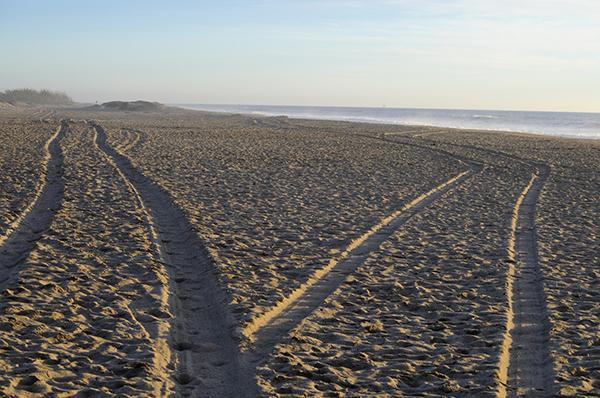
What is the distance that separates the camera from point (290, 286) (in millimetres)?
7836

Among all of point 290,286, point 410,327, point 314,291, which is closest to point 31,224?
point 290,286

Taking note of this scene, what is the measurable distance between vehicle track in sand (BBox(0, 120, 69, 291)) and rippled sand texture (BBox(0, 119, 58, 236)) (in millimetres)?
116

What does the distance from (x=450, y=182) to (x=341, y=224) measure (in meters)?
7.22

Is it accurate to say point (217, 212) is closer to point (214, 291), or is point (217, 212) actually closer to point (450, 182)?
point (214, 291)

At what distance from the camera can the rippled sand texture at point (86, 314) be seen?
16.6ft

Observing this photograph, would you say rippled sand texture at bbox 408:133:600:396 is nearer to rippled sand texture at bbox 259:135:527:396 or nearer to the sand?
the sand

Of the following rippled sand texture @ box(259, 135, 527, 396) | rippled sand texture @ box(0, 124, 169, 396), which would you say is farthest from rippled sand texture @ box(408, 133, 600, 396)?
rippled sand texture @ box(0, 124, 169, 396)

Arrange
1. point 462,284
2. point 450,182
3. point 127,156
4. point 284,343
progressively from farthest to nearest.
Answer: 1. point 127,156
2. point 450,182
3. point 462,284
4. point 284,343

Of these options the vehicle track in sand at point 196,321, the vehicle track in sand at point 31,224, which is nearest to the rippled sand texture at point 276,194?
the vehicle track in sand at point 196,321

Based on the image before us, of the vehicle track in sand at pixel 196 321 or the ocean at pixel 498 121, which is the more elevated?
the ocean at pixel 498 121

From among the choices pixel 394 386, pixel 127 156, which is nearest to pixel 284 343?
pixel 394 386

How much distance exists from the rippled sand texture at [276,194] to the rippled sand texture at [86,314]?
1048 mm

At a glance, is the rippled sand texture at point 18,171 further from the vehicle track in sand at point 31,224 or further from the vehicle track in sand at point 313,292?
the vehicle track in sand at point 313,292

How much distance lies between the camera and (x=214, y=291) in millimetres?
7508
